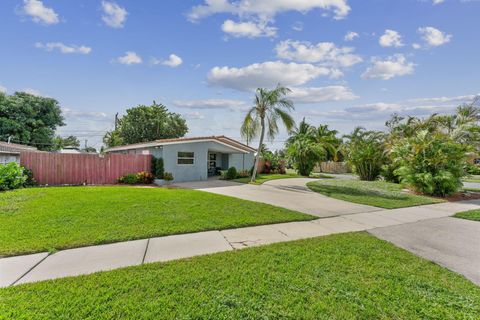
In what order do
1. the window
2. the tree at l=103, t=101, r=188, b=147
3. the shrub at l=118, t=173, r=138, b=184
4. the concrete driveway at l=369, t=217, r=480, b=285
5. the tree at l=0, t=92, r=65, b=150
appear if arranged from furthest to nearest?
the tree at l=103, t=101, r=188, b=147 → the tree at l=0, t=92, r=65, b=150 → the window → the shrub at l=118, t=173, r=138, b=184 → the concrete driveway at l=369, t=217, r=480, b=285

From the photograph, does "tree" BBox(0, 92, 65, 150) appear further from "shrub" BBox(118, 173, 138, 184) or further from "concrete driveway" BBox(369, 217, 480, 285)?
"concrete driveway" BBox(369, 217, 480, 285)

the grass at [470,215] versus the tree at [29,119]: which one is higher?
the tree at [29,119]

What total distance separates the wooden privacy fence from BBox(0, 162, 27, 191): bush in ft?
5.52

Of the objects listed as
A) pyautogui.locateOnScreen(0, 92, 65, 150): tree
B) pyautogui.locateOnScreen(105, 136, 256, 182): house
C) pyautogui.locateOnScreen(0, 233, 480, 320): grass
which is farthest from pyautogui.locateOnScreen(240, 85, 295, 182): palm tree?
pyautogui.locateOnScreen(0, 92, 65, 150): tree

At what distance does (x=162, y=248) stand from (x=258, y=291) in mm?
2140

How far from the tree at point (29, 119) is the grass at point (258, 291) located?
30.6 m

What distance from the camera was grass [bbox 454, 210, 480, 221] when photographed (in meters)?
6.86

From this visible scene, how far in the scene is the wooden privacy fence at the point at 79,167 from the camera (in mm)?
12273

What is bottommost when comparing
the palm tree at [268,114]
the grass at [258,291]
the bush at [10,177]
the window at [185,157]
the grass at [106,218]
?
the grass at [258,291]

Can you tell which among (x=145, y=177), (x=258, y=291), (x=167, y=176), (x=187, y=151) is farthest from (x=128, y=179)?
(x=258, y=291)

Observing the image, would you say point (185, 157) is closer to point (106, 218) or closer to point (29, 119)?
point (106, 218)

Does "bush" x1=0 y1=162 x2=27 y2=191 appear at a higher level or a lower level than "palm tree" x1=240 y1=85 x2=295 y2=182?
lower

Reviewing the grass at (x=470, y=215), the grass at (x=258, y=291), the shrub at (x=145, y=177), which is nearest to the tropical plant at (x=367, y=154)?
the grass at (x=470, y=215)

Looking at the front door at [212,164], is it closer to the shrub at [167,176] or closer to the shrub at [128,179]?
the shrub at [167,176]
